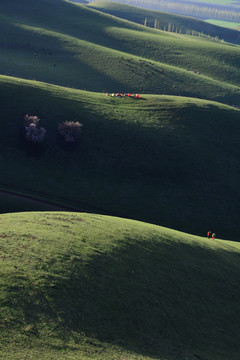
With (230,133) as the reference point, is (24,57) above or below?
above

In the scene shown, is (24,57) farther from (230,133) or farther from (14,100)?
(230,133)

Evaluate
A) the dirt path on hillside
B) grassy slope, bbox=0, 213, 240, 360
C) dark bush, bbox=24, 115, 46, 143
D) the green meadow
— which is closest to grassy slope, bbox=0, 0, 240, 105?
the green meadow

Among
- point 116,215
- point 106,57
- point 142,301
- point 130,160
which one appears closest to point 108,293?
point 142,301

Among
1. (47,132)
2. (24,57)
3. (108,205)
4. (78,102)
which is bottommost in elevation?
(108,205)

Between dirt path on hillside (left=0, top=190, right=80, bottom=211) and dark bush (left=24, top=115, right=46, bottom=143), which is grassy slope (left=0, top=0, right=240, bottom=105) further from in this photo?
dirt path on hillside (left=0, top=190, right=80, bottom=211)

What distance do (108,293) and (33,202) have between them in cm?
2760

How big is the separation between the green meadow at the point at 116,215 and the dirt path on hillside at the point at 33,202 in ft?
0.56

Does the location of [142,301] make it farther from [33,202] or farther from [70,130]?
[70,130]

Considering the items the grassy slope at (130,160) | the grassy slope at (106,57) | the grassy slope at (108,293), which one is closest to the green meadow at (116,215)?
the grassy slope at (108,293)

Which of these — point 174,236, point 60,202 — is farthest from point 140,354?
point 60,202

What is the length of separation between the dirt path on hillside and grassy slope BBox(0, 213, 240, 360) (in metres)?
12.0

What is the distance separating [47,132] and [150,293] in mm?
45812

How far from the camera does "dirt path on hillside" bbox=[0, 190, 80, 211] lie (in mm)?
52031

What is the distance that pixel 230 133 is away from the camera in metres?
82.7
